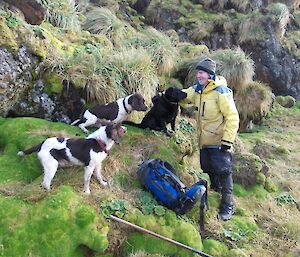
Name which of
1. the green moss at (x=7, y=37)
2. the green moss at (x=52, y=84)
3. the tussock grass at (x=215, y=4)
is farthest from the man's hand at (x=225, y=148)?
the tussock grass at (x=215, y=4)

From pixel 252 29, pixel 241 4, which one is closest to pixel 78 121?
pixel 252 29

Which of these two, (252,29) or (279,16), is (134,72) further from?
(279,16)

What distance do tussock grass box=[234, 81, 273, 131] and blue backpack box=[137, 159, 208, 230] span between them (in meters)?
5.29

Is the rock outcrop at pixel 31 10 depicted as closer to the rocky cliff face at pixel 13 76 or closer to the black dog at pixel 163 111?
the rocky cliff face at pixel 13 76

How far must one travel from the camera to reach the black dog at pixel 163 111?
17.1ft

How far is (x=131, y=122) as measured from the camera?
18.6 feet

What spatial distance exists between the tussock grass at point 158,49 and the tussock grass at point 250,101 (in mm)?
1902

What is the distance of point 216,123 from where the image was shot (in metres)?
4.71

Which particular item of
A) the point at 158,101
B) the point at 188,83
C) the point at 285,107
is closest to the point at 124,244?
the point at 158,101

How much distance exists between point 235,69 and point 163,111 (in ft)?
14.0

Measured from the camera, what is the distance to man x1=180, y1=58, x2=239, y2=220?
4.54 m

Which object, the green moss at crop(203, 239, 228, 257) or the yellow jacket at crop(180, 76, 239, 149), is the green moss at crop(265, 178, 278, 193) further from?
the green moss at crop(203, 239, 228, 257)

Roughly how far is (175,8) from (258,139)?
5.91 m

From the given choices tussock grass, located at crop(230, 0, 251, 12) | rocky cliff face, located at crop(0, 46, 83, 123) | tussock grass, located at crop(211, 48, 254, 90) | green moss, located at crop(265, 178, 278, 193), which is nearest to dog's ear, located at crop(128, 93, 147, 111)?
rocky cliff face, located at crop(0, 46, 83, 123)
